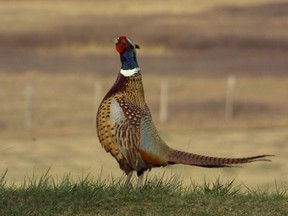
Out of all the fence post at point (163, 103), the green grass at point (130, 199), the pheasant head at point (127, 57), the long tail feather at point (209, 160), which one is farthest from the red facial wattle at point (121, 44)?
the fence post at point (163, 103)

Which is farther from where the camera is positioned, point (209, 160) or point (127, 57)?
point (127, 57)

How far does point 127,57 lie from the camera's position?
387 inches

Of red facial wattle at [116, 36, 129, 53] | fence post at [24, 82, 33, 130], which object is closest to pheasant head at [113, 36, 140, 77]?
red facial wattle at [116, 36, 129, 53]

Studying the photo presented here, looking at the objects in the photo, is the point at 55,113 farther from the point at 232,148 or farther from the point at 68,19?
the point at 68,19

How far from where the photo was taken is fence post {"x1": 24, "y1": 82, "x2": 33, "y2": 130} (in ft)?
113

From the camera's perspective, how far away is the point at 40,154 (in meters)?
28.7

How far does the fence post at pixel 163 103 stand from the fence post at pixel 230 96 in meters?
1.83

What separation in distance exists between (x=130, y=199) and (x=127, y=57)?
1.09 meters

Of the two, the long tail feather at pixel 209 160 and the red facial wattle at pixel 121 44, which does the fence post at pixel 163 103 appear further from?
the long tail feather at pixel 209 160

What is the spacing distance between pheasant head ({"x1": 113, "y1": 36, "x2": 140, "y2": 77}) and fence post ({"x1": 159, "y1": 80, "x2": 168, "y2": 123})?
2566 cm

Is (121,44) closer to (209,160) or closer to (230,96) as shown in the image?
(209,160)

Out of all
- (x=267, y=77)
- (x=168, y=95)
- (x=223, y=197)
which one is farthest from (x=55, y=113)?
(x=223, y=197)

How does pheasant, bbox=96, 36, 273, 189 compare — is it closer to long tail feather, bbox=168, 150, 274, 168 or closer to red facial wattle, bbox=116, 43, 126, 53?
long tail feather, bbox=168, 150, 274, 168

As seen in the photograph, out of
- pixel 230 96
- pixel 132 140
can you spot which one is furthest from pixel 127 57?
pixel 230 96
